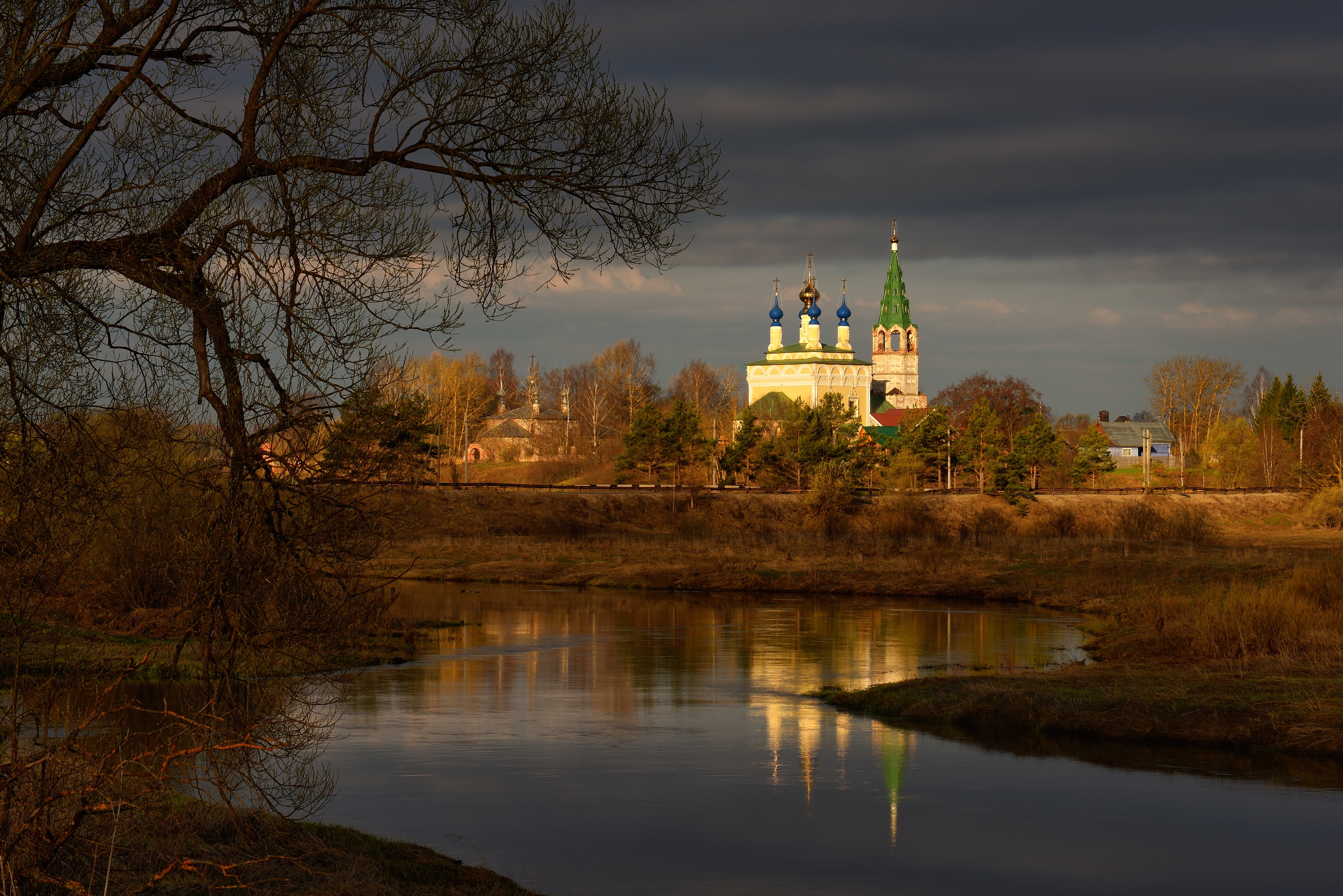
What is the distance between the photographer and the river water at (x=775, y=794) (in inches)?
504

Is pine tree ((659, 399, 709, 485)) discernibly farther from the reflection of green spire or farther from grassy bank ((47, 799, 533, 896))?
grassy bank ((47, 799, 533, 896))

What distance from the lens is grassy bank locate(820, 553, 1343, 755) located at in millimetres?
18547

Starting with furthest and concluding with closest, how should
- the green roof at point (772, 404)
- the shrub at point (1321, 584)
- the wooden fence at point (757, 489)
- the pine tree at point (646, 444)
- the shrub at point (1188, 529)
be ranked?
the green roof at point (772, 404) < the pine tree at point (646, 444) < the wooden fence at point (757, 489) < the shrub at point (1188, 529) < the shrub at point (1321, 584)

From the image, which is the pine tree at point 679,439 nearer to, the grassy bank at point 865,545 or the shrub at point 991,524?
the grassy bank at point 865,545

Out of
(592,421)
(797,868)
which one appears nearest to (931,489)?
(592,421)

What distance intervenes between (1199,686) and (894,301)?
586 feet

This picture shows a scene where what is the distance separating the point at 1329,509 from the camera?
73875 millimetres

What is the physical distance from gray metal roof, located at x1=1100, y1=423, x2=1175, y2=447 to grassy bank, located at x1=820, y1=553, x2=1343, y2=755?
133 metres

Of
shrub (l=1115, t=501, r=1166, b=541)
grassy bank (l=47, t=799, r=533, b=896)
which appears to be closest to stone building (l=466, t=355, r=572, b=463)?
shrub (l=1115, t=501, r=1166, b=541)

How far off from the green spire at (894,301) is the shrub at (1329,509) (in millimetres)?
118380

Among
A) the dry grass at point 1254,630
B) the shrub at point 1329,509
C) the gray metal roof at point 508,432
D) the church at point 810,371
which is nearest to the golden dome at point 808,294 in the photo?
the church at point 810,371

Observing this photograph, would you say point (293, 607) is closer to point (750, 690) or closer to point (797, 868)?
point (797, 868)

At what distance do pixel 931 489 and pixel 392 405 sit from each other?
256 feet

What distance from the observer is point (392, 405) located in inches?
359
